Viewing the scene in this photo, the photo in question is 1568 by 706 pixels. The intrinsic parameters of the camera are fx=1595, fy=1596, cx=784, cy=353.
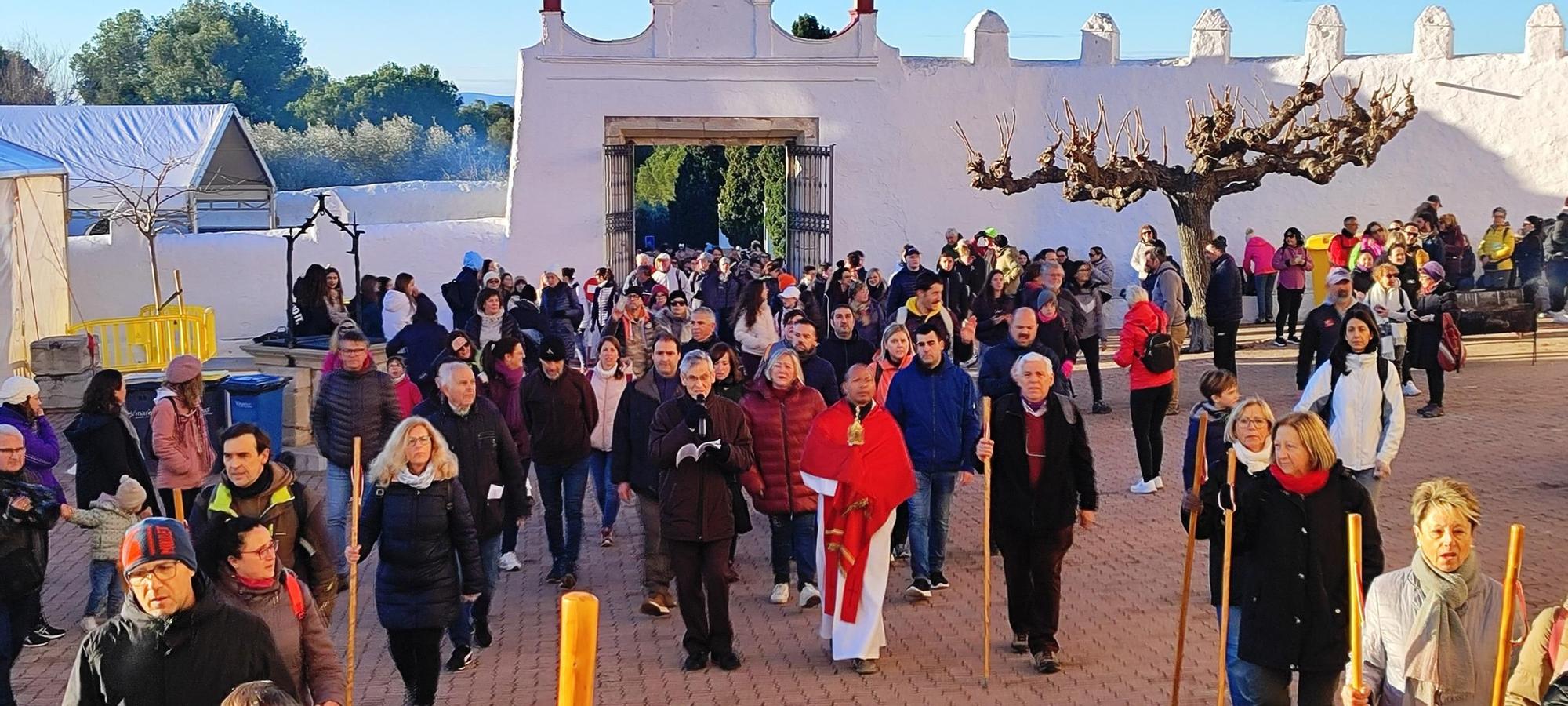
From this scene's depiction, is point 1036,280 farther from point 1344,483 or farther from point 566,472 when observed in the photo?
point 1344,483

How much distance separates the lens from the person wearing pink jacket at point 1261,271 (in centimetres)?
2197

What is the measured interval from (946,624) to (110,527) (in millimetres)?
4458

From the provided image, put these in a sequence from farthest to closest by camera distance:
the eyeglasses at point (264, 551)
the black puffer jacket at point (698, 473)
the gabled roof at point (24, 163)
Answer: the gabled roof at point (24, 163) < the black puffer jacket at point (698, 473) < the eyeglasses at point (264, 551)

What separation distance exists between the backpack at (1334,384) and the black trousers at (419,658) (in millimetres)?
4671

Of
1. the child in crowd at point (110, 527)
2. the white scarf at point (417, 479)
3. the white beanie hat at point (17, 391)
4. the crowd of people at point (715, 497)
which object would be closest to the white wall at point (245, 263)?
the crowd of people at point (715, 497)

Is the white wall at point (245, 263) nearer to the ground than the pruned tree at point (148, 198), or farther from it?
nearer to the ground

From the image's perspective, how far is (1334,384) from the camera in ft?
27.8

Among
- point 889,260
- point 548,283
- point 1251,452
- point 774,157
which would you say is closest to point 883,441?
point 1251,452

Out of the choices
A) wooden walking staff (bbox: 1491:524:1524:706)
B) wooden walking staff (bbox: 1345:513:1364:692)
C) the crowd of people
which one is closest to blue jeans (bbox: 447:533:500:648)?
the crowd of people

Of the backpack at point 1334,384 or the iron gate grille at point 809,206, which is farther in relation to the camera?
the iron gate grille at point 809,206

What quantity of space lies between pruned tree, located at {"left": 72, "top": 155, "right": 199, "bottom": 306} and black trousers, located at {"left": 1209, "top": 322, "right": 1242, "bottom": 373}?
12.7 m

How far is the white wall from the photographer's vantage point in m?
20.6

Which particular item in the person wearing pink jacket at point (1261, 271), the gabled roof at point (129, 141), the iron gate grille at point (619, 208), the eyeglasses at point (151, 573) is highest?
the gabled roof at point (129, 141)

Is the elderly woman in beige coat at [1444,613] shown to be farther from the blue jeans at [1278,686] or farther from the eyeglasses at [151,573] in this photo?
the eyeglasses at [151,573]
